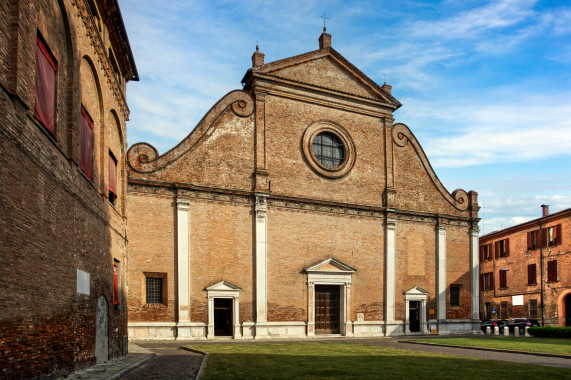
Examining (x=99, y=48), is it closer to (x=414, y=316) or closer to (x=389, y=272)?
(x=389, y=272)

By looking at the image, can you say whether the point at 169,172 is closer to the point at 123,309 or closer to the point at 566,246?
the point at 123,309

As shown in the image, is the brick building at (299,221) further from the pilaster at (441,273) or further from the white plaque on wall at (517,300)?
the white plaque on wall at (517,300)

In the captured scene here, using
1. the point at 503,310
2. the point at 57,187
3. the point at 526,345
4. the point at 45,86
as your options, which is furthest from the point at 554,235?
the point at 45,86

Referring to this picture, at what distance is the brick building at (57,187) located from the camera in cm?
737

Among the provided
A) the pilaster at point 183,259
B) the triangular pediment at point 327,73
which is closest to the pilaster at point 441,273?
the triangular pediment at point 327,73

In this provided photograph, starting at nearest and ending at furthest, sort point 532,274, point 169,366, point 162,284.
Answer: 1. point 169,366
2. point 162,284
3. point 532,274

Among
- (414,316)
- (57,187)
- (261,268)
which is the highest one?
(57,187)

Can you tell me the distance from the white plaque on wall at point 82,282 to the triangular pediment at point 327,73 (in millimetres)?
15757

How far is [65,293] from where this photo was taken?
9859mm

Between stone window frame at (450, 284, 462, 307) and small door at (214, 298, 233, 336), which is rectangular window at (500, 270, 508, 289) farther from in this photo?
small door at (214, 298, 233, 336)

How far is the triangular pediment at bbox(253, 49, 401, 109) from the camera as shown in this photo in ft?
84.8

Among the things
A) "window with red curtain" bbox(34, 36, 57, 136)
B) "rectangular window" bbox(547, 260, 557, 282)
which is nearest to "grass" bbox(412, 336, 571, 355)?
"rectangular window" bbox(547, 260, 557, 282)

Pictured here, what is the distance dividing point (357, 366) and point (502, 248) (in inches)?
1349

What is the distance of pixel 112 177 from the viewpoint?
16391 mm
